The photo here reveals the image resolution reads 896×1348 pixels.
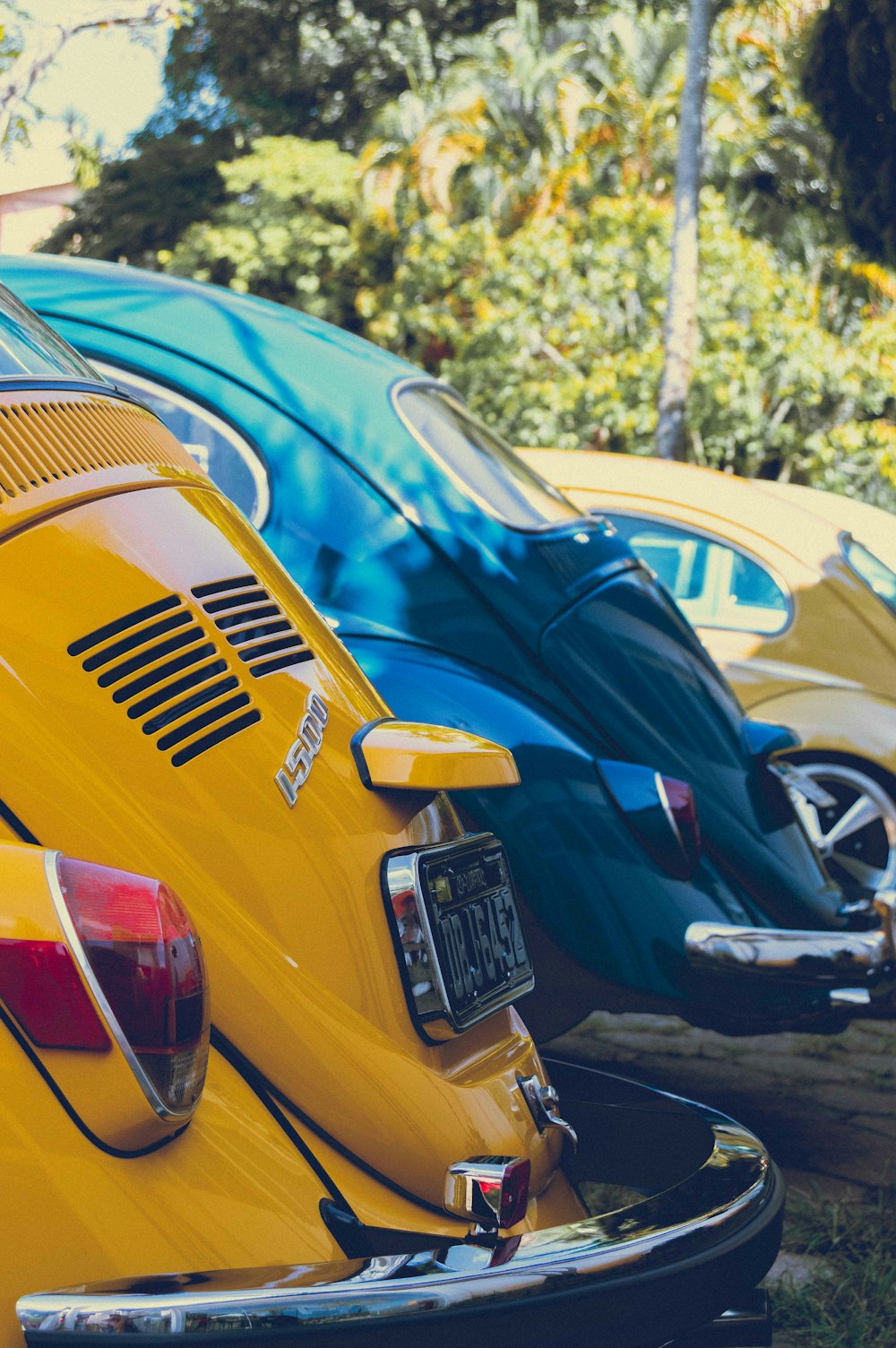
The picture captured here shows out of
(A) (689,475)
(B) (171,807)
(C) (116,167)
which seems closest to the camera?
(B) (171,807)

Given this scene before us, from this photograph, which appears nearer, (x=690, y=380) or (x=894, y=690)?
(x=894, y=690)

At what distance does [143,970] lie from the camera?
4.95 ft

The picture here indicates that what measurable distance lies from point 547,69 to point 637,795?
62.1 feet

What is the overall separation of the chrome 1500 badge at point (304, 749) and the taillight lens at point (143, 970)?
1.21ft

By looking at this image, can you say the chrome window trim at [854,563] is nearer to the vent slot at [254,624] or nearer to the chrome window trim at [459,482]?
the chrome window trim at [459,482]

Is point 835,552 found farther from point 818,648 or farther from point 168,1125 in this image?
point 168,1125

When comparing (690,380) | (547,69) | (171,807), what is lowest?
(690,380)

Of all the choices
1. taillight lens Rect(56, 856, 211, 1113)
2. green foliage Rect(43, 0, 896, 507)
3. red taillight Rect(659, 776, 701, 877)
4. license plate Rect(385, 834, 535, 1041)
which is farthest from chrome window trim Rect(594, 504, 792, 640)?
green foliage Rect(43, 0, 896, 507)

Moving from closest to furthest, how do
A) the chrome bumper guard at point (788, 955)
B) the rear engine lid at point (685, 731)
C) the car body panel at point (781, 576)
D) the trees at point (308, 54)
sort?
the chrome bumper guard at point (788, 955)
the rear engine lid at point (685, 731)
the car body panel at point (781, 576)
the trees at point (308, 54)

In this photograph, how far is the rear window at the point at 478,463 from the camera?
379cm

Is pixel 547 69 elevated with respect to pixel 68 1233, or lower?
elevated

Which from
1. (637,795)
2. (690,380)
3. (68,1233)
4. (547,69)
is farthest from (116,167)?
(68,1233)

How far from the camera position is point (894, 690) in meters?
5.68

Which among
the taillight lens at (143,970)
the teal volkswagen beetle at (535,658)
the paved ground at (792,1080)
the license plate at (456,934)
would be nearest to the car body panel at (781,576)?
the paved ground at (792,1080)
